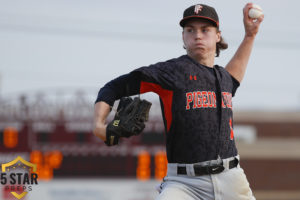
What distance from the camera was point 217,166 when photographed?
374 cm

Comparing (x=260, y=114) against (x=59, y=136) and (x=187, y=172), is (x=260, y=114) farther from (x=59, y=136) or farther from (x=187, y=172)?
(x=187, y=172)

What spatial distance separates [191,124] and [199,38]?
67 centimetres

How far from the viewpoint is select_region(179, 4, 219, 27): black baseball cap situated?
13.2 feet

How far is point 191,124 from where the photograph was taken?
12.4ft

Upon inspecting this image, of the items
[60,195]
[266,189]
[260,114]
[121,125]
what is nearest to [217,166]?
[121,125]

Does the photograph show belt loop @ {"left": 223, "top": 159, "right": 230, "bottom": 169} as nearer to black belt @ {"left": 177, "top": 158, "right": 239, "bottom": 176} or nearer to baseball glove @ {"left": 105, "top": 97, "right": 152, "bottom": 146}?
black belt @ {"left": 177, "top": 158, "right": 239, "bottom": 176}

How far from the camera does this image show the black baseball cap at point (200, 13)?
13.2ft

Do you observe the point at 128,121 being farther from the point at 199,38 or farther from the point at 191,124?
the point at 199,38

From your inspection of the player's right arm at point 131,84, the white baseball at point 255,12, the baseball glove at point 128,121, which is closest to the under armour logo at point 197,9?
the player's right arm at point 131,84

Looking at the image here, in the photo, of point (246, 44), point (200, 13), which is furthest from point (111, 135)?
point (246, 44)

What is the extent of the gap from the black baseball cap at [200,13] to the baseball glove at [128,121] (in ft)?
2.45

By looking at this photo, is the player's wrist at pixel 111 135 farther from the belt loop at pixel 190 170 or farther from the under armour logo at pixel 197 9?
the under armour logo at pixel 197 9

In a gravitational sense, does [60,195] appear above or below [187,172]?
below

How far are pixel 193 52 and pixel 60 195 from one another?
12832 millimetres
